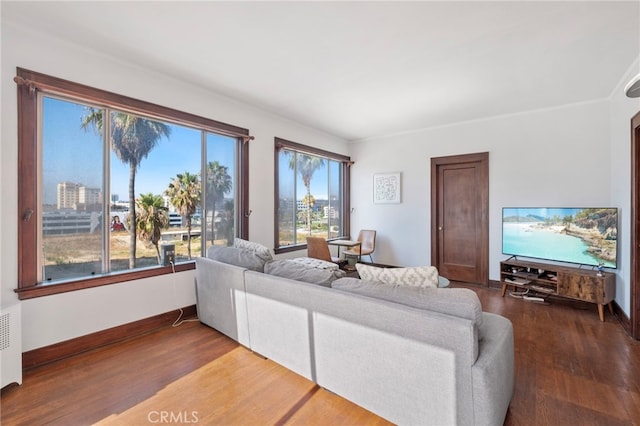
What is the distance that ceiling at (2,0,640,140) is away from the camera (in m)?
1.98

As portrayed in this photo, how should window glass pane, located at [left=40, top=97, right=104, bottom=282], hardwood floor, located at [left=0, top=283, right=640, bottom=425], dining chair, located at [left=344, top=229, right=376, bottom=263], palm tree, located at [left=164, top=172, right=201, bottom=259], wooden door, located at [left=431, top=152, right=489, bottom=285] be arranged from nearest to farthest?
hardwood floor, located at [left=0, top=283, right=640, bottom=425], window glass pane, located at [left=40, top=97, right=104, bottom=282], palm tree, located at [left=164, top=172, right=201, bottom=259], wooden door, located at [left=431, top=152, right=489, bottom=285], dining chair, located at [left=344, top=229, right=376, bottom=263]

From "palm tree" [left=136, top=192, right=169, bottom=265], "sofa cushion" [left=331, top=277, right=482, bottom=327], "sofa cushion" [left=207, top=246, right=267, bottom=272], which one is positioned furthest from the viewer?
"palm tree" [left=136, top=192, right=169, bottom=265]

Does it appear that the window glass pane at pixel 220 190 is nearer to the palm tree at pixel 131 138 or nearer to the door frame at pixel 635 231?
the palm tree at pixel 131 138

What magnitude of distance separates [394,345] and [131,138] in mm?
3077

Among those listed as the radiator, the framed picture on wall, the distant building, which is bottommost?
the radiator

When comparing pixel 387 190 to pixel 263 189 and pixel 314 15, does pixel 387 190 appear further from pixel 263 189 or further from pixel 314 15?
pixel 314 15

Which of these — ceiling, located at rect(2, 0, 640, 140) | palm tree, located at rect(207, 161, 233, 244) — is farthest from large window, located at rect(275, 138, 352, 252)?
ceiling, located at rect(2, 0, 640, 140)

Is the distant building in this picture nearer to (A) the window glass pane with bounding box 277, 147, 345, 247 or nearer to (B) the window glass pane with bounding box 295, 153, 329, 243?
(A) the window glass pane with bounding box 277, 147, 345, 247

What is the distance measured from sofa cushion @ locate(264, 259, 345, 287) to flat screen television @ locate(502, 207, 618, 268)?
10.4ft

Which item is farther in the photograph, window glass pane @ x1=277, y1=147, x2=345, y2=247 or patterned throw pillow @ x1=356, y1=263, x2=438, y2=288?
window glass pane @ x1=277, y1=147, x2=345, y2=247

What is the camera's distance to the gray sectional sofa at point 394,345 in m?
1.34

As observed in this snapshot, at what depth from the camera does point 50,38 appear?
7.54 ft

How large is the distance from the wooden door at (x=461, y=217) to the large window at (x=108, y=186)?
11.5 feet

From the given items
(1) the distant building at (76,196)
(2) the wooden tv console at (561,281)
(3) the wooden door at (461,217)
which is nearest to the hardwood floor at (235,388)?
(2) the wooden tv console at (561,281)
